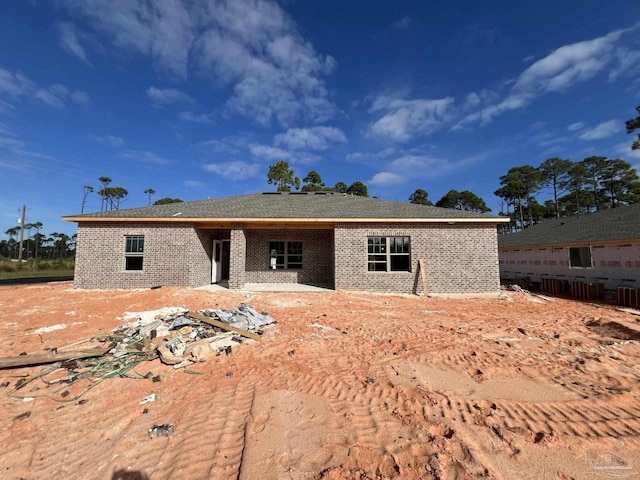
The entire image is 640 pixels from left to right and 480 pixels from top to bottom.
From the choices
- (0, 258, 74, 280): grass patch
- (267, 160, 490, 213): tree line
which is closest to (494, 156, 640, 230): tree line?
(267, 160, 490, 213): tree line

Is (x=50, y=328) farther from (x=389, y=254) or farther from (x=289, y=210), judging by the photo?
(x=389, y=254)

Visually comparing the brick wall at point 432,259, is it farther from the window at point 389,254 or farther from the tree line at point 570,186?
the tree line at point 570,186

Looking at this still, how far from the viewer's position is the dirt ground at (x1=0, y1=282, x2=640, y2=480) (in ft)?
8.59

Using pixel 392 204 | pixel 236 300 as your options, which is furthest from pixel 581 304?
pixel 236 300

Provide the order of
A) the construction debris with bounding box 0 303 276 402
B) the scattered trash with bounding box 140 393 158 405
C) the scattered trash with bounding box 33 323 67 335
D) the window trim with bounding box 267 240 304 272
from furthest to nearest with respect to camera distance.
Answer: the window trim with bounding box 267 240 304 272
the scattered trash with bounding box 33 323 67 335
the construction debris with bounding box 0 303 276 402
the scattered trash with bounding box 140 393 158 405

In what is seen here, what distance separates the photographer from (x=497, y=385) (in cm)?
417

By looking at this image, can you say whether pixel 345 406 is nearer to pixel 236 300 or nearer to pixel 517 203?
pixel 236 300

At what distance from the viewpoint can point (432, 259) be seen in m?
13.3

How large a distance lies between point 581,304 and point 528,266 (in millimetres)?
7484

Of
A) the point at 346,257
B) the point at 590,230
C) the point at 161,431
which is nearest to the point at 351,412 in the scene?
the point at 161,431

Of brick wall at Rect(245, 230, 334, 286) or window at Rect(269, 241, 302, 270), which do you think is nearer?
brick wall at Rect(245, 230, 334, 286)

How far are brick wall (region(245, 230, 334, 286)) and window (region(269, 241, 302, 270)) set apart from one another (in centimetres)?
20

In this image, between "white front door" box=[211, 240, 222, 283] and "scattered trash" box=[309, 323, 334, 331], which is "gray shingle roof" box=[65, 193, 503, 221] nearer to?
"white front door" box=[211, 240, 222, 283]

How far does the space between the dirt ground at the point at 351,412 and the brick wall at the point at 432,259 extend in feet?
20.7
